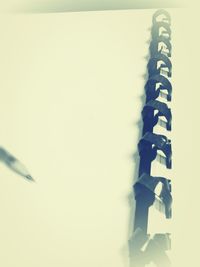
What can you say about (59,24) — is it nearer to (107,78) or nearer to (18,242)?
(107,78)

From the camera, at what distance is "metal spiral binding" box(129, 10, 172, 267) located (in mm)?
541

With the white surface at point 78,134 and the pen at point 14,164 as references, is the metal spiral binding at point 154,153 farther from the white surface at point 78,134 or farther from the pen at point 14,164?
the pen at point 14,164

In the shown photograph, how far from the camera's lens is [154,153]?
0.69 meters

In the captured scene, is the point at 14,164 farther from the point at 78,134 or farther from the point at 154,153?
the point at 154,153

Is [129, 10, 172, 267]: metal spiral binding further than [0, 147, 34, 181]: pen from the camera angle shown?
No

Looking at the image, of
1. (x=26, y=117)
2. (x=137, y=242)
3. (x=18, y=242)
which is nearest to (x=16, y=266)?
(x=18, y=242)

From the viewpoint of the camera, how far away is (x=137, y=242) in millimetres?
→ 550

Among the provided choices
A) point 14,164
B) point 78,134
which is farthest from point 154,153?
point 14,164

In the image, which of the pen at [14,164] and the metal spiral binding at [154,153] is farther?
the pen at [14,164]

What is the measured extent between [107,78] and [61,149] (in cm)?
26

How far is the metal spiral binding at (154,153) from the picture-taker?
1.77 ft

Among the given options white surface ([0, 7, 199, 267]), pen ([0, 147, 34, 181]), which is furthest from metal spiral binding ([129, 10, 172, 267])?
pen ([0, 147, 34, 181])

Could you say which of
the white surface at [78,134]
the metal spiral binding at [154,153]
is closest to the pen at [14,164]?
the white surface at [78,134]

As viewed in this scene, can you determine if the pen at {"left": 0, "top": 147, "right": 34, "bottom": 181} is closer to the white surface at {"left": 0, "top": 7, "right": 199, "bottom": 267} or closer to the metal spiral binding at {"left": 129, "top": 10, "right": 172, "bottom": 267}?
the white surface at {"left": 0, "top": 7, "right": 199, "bottom": 267}
